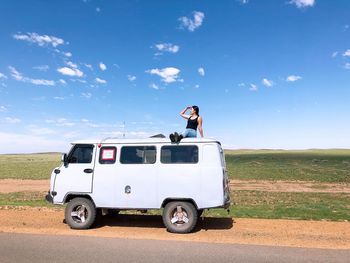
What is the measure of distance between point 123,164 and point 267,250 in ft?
15.3

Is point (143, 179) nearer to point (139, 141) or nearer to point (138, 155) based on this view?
point (138, 155)

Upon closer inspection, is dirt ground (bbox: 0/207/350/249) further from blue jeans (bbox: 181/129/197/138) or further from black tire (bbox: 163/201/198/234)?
blue jeans (bbox: 181/129/197/138)

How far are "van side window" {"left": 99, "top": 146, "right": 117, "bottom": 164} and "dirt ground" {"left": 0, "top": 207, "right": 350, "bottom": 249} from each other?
6.61 feet

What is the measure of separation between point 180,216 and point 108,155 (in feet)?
9.16

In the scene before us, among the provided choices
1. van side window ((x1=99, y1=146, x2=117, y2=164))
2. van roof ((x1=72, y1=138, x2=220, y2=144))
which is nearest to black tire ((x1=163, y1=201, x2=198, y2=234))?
van roof ((x1=72, y1=138, x2=220, y2=144))

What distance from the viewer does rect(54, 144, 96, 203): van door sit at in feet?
36.8

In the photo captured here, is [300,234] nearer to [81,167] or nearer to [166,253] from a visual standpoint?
[166,253]

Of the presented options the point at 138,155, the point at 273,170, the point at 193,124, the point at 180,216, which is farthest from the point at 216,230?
the point at 273,170

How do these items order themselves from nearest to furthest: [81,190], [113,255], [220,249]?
[113,255], [220,249], [81,190]

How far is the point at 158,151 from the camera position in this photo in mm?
10922

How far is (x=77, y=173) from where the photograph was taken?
11.3 meters

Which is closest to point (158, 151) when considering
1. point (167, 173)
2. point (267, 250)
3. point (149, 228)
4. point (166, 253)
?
point (167, 173)

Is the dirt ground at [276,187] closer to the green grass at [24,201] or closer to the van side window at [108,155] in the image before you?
the green grass at [24,201]

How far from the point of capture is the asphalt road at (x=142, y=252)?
806 centimetres
